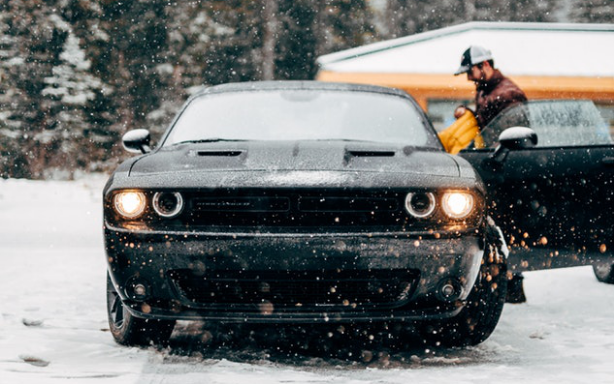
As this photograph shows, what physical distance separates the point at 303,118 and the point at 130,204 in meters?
1.53

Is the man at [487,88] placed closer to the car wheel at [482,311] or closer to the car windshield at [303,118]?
the car windshield at [303,118]

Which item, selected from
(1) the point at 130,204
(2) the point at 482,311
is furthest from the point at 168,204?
(2) the point at 482,311

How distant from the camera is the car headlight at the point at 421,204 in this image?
14.0 ft

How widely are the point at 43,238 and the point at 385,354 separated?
6883mm

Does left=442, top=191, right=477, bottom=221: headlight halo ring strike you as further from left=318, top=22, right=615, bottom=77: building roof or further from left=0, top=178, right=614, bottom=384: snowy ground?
left=318, top=22, right=615, bottom=77: building roof

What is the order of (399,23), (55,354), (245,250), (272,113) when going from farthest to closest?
(399,23)
(272,113)
(55,354)
(245,250)

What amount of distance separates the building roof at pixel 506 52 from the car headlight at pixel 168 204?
15145 mm

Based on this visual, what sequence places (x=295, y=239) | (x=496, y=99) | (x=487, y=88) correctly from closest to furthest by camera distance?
(x=295, y=239) → (x=496, y=99) → (x=487, y=88)

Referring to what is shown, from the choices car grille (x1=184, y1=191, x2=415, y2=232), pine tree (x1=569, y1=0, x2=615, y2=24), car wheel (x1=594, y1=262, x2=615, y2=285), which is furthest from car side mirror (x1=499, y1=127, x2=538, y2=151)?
pine tree (x1=569, y1=0, x2=615, y2=24)

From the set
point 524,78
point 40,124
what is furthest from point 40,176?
point 524,78

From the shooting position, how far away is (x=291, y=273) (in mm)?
4168

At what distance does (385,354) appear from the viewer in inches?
189

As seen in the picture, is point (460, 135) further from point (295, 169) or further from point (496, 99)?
point (295, 169)

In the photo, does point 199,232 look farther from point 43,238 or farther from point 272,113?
point 43,238
